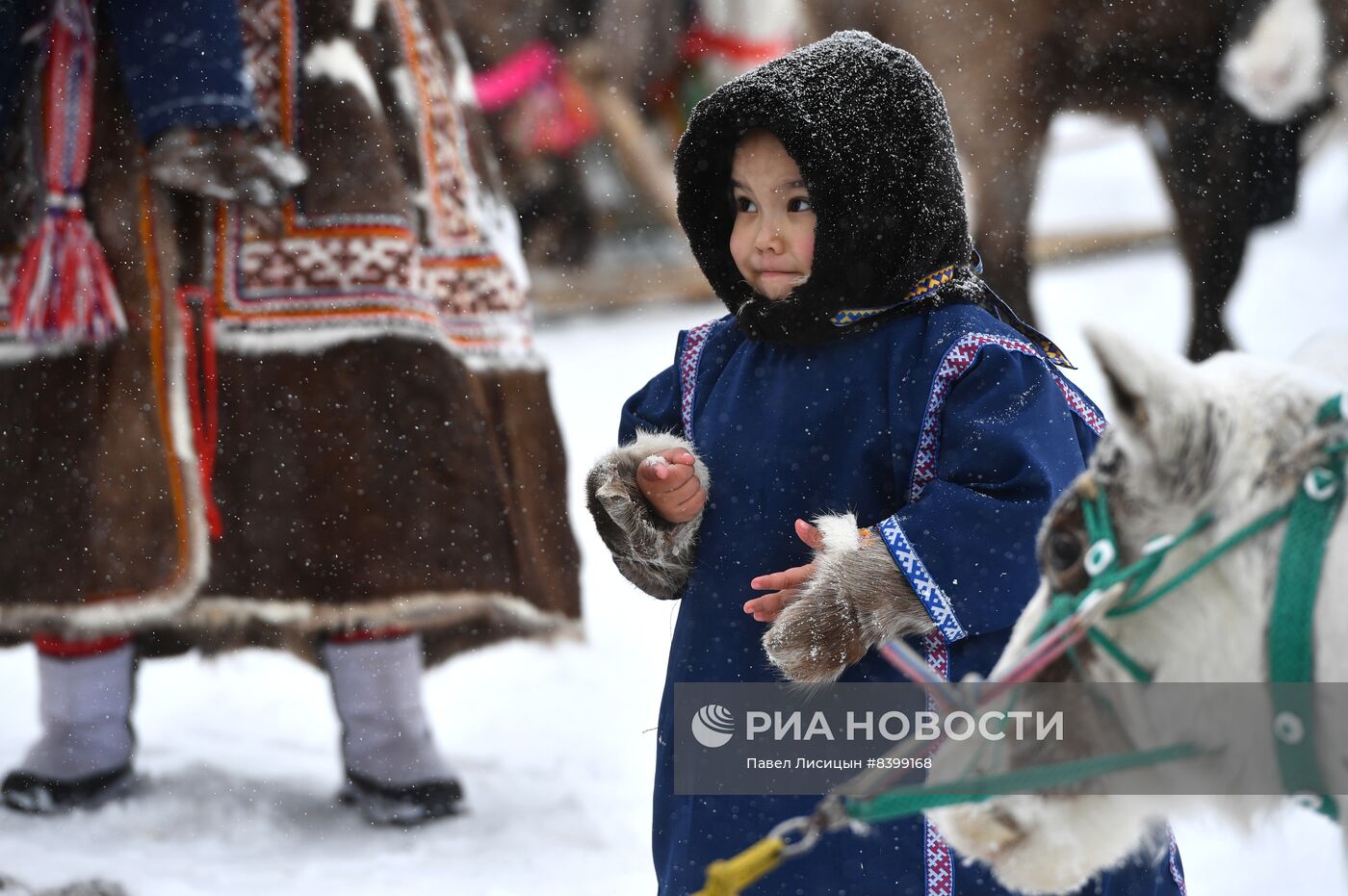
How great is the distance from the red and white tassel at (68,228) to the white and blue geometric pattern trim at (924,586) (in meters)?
1.40

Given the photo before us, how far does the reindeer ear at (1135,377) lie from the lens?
0.70m

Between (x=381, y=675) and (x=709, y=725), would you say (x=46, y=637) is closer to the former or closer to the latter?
(x=381, y=675)

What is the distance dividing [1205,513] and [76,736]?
6.46 feet

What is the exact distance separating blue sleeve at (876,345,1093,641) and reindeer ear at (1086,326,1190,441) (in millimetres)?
399

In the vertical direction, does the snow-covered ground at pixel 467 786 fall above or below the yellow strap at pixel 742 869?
below

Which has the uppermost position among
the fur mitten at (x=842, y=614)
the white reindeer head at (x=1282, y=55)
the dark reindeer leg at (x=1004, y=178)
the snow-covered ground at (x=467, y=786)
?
the white reindeer head at (x=1282, y=55)

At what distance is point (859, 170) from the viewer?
125 centimetres

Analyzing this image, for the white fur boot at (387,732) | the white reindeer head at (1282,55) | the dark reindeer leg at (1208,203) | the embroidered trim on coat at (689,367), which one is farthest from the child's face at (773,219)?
the dark reindeer leg at (1208,203)

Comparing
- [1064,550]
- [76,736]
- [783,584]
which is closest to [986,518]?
[783,584]

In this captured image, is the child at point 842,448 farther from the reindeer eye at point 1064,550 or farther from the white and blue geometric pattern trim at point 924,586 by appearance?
the reindeer eye at point 1064,550

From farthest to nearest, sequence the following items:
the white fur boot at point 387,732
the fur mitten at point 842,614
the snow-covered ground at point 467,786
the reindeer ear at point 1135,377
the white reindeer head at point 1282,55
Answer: the white reindeer head at point 1282,55 < the white fur boot at point 387,732 < the snow-covered ground at point 467,786 < the fur mitten at point 842,614 < the reindeer ear at point 1135,377

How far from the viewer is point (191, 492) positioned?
6.83 ft

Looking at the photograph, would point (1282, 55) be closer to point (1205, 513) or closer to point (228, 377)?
point (228, 377)

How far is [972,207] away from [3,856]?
2.46 meters
